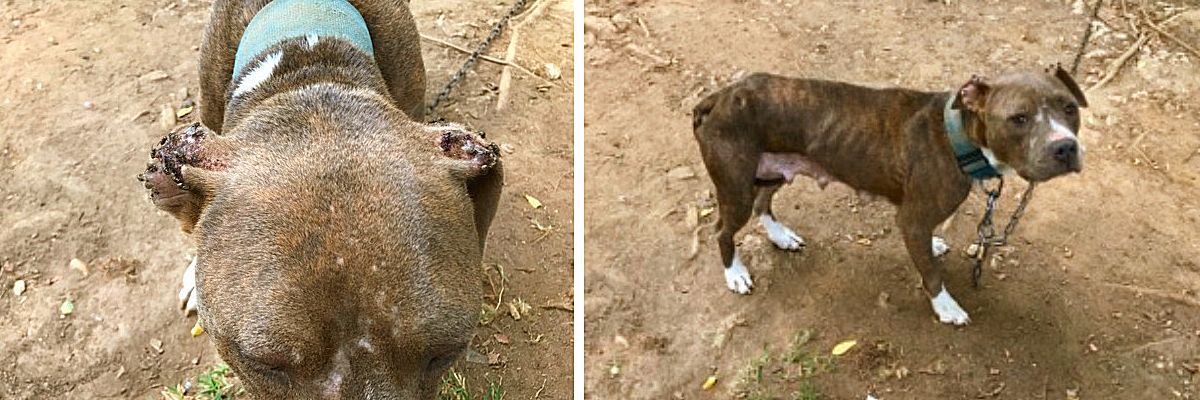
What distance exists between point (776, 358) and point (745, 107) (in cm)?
117

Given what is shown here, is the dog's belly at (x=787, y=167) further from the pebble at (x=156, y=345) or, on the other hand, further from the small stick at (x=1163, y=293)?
the pebble at (x=156, y=345)

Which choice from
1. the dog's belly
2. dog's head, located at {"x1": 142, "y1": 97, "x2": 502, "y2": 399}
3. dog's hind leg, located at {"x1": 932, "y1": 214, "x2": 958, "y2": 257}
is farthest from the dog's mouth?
dog's head, located at {"x1": 142, "y1": 97, "x2": 502, "y2": 399}

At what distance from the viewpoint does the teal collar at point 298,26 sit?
3.31m

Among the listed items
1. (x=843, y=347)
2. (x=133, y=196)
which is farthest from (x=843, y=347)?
(x=133, y=196)

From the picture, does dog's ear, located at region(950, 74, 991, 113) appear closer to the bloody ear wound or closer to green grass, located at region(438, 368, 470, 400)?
the bloody ear wound

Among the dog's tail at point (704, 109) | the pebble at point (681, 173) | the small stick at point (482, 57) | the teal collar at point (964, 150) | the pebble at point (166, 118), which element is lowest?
the pebble at point (681, 173)

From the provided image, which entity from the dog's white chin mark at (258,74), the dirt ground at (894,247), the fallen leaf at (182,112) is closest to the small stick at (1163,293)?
the dirt ground at (894,247)

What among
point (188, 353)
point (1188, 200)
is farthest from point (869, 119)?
point (188, 353)

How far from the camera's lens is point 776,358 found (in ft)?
14.9

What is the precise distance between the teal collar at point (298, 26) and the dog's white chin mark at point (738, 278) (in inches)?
81.4

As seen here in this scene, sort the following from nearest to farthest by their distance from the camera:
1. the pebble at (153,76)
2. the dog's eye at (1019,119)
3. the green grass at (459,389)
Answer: the dog's eye at (1019,119) < the green grass at (459,389) < the pebble at (153,76)

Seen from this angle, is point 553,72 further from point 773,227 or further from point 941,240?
point 941,240

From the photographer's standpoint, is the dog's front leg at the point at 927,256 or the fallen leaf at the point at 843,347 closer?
the dog's front leg at the point at 927,256

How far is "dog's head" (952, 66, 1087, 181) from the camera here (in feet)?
12.0
